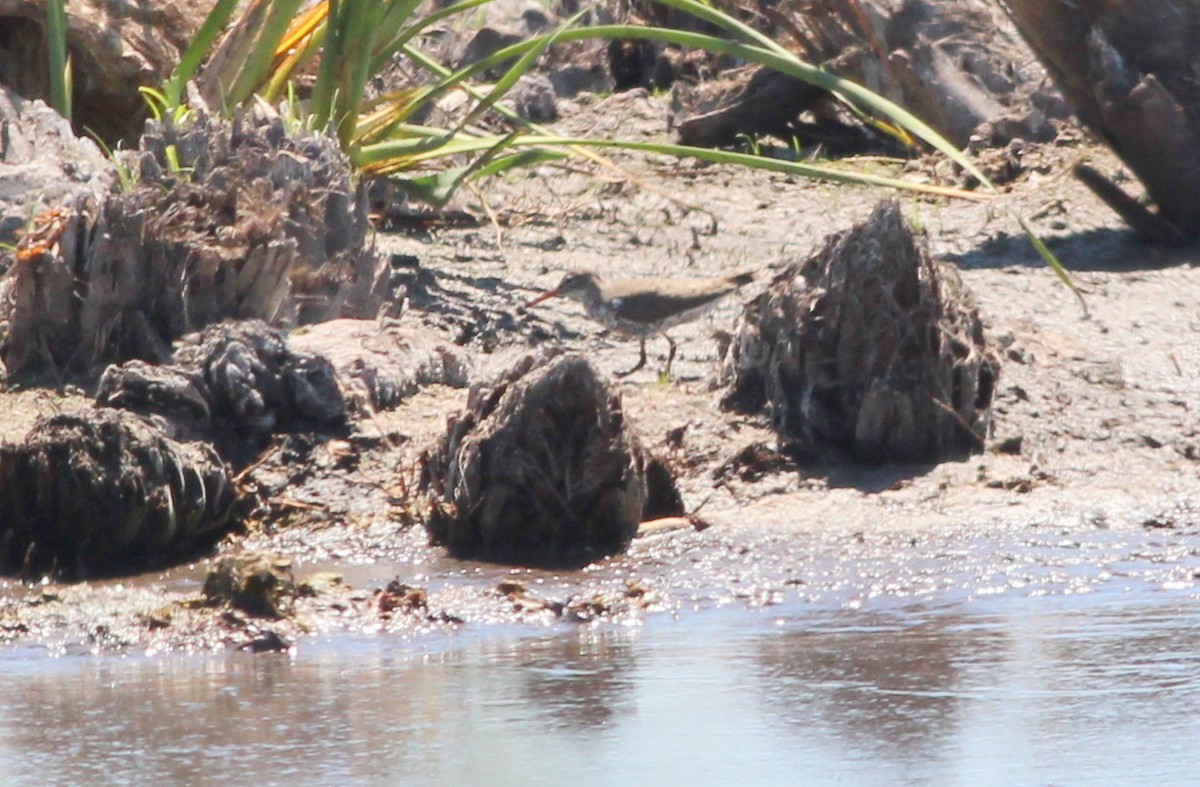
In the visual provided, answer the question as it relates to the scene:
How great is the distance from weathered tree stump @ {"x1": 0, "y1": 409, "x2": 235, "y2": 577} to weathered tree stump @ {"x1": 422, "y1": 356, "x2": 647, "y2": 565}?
61 centimetres

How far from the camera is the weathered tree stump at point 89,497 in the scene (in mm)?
4289

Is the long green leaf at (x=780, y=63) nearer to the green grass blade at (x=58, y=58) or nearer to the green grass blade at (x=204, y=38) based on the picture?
the green grass blade at (x=204, y=38)

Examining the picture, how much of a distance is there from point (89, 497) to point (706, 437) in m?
1.65

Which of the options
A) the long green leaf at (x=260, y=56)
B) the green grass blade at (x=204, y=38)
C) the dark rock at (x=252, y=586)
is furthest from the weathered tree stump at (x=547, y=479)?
the long green leaf at (x=260, y=56)

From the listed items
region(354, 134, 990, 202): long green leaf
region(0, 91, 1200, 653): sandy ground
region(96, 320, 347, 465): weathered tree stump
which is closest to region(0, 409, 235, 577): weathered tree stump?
region(0, 91, 1200, 653): sandy ground

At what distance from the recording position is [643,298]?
20.1ft

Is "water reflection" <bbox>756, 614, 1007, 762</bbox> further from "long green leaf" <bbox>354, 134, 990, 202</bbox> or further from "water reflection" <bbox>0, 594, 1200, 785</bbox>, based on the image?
"long green leaf" <bbox>354, 134, 990, 202</bbox>

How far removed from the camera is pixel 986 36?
8.42 metres

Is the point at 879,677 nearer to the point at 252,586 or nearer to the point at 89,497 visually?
the point at 252,586

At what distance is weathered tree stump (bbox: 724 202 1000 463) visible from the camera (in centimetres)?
505

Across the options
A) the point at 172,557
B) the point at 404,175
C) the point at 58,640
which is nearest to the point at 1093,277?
the point at 404,175

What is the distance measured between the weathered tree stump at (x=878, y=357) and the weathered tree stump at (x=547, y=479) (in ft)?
2.50

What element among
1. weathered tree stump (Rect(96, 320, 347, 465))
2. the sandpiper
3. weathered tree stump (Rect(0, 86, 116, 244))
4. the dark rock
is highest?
weathered tree stump (Rect(0, 86, 116, 244))

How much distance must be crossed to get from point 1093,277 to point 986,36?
2053 mm
